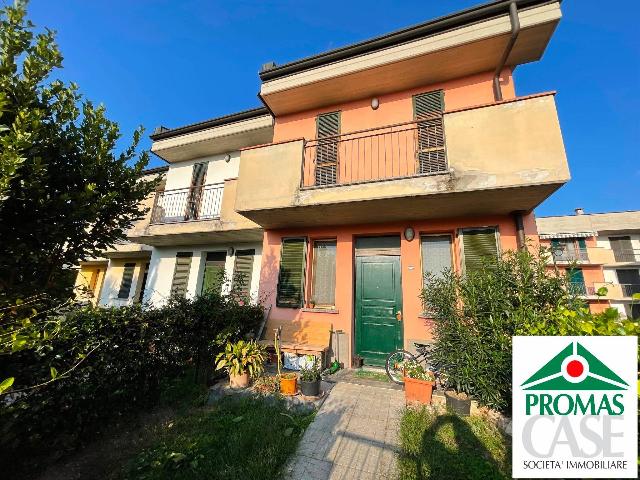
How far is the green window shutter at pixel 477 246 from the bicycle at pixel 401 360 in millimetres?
2137

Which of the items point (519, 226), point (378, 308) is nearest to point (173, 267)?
point (378, 308)

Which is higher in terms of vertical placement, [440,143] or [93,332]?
[440,143]

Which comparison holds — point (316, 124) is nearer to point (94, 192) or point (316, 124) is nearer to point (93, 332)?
point (94, 192)

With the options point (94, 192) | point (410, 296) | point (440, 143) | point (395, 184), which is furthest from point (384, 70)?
point (94, 192)

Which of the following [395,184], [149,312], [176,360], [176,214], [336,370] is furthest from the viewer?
[176,214]

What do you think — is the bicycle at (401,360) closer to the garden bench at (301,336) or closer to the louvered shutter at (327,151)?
the garden bench at (301,336)

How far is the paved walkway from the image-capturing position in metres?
3.13

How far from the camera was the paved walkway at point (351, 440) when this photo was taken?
313 cm

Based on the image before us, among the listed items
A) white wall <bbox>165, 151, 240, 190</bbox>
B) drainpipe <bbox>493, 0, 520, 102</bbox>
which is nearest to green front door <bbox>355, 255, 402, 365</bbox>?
drainpipe <bbox>493, 0, 520, 102</bbox>

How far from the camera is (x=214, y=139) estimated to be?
10.0m

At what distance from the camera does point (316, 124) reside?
848 cm

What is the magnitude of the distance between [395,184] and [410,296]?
9.33 feet

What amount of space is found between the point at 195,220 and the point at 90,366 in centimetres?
627

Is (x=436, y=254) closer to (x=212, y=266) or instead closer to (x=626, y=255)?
(x=212, y=266)
